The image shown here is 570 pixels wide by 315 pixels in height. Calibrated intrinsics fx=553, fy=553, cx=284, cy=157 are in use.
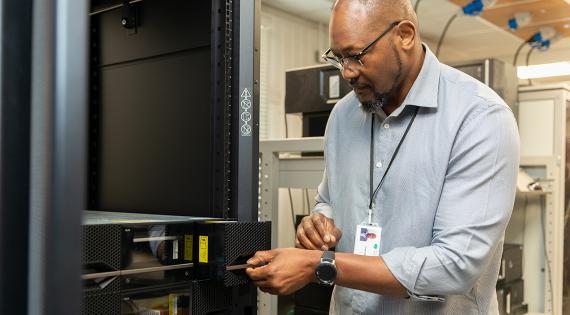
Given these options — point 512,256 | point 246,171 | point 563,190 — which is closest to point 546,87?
point 563,190

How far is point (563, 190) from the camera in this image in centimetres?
224

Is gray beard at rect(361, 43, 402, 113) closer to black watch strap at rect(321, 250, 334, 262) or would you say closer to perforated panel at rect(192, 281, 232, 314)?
black watch strap at rect(321, 250, 334, 262)

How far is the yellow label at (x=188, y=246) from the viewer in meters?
0.93

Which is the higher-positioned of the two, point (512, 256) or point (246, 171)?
point (246, 171)

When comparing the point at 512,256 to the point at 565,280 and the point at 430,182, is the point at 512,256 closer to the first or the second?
the point at 565,280

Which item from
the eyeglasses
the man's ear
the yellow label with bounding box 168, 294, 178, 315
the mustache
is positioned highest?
the man's ear

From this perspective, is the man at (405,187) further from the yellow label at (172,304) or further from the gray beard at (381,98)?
the yellow label at (172,304)

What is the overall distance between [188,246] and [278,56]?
11.3 feet

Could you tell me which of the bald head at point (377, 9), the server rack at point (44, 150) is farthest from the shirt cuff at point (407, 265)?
the server rack at point (44, 150)

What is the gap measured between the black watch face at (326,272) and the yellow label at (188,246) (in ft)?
0.72

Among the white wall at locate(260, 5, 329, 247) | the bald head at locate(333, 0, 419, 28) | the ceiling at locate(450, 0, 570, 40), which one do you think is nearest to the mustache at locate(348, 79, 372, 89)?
the bald head at locate(333, 0, 419, 28)

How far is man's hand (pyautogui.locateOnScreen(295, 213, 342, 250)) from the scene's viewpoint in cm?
107

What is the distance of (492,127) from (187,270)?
583 millimetres

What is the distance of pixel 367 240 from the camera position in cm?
108
